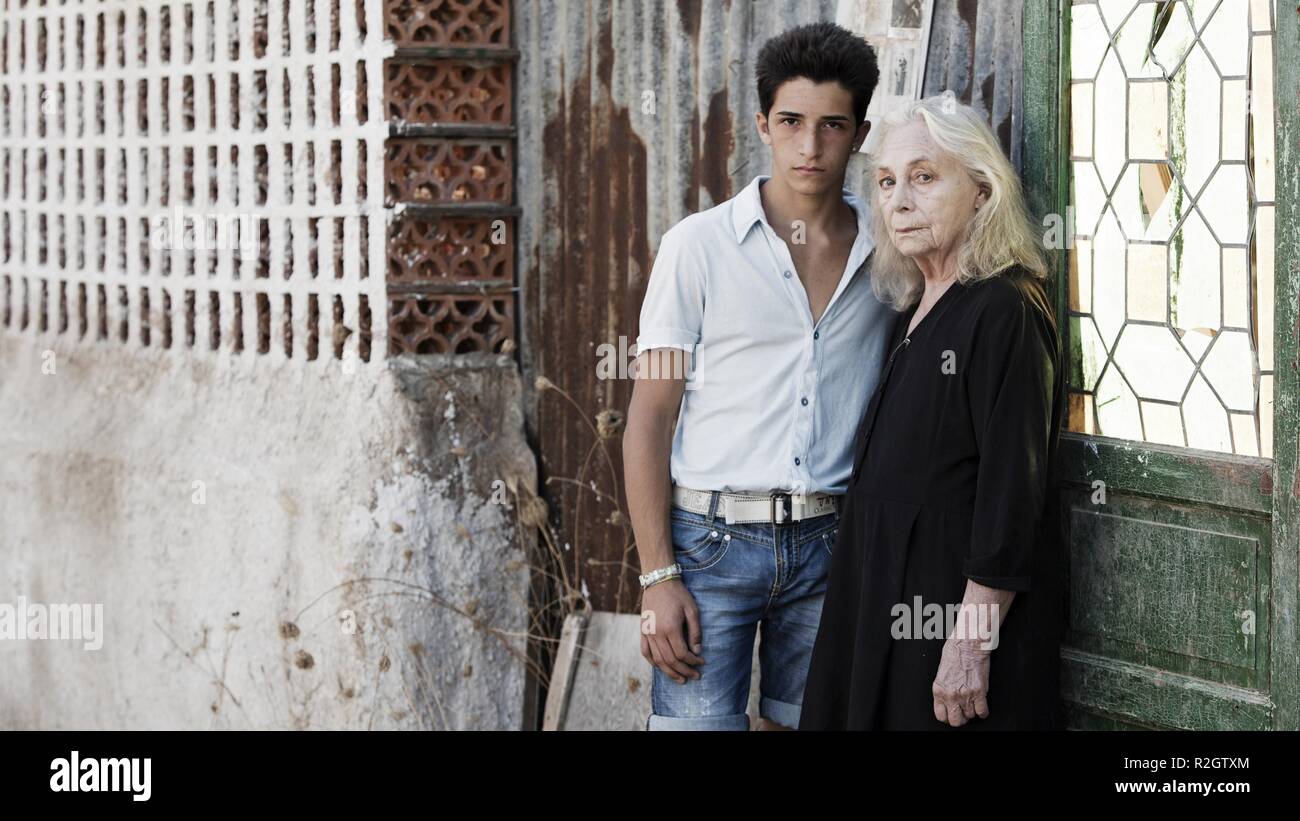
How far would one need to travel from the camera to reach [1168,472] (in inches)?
138

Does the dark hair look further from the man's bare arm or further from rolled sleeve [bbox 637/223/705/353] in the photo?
the man's bare arm

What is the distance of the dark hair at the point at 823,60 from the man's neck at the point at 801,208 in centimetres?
21

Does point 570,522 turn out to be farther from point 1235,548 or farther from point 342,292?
Answer: point 1235,548

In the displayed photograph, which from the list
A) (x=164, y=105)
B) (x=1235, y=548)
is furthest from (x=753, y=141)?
(x=164, y=105)

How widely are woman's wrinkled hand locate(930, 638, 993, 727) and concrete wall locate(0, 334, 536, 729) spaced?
2.31 metres

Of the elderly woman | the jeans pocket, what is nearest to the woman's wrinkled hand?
the elderly woman

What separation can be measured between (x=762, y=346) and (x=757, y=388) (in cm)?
10

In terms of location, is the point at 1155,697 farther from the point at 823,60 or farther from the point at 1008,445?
the point at 823,60

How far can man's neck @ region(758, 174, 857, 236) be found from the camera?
3691 millimetres

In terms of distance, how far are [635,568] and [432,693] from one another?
2.74ft

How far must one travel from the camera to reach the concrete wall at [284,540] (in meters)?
5.18

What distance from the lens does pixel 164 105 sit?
19.9ft

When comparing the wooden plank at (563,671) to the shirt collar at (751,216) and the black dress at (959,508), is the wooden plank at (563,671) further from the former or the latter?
the shirt collar at (751,216)

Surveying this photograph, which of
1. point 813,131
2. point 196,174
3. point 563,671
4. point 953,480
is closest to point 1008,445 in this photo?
point 953,480
